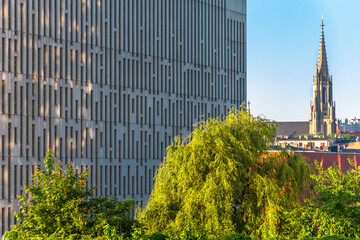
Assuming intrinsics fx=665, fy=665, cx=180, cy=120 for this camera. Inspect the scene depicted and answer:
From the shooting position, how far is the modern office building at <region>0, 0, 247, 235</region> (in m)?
46.1

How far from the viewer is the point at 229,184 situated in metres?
27.3

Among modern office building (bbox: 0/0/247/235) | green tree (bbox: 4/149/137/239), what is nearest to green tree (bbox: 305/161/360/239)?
green tree (bbox: 4/149/137/239)

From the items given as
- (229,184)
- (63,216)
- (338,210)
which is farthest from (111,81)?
(338,210)

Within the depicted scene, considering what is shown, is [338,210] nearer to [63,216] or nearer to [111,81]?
[63,216]

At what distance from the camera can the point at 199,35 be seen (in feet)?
199

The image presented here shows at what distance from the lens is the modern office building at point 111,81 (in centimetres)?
4612

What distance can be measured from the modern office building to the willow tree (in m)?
19.5

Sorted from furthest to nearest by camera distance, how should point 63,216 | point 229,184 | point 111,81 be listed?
point 111,81 → point 229,184 → point 63,216

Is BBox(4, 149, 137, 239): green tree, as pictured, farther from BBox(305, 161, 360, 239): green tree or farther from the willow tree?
BBox(305, 161, 360, 239): green tree

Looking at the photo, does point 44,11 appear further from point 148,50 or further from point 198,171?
point 198,171

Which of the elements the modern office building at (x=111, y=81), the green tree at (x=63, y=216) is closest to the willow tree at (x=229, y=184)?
the green tree at (x=63, y=216)

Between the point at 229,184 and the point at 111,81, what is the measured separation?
90.7 ft

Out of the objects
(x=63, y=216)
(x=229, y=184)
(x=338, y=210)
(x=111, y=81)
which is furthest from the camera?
(x=111, y=81)

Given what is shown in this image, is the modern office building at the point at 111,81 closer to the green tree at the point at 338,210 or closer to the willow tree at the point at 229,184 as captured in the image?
the willow tree at the point at 229,184
